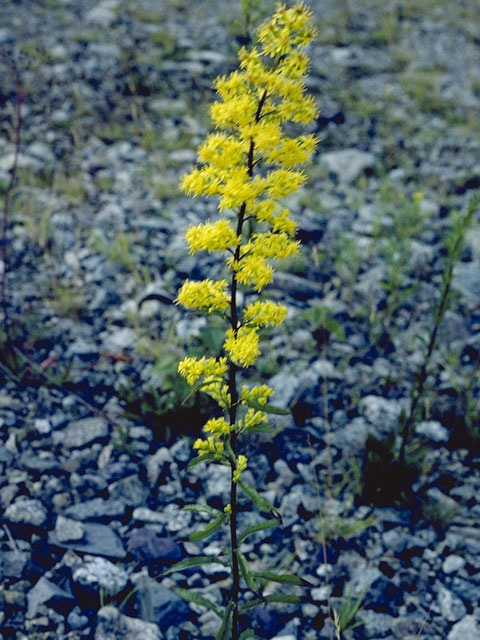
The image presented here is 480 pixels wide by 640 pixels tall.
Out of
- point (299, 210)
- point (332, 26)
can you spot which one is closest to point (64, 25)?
point (332, 26)

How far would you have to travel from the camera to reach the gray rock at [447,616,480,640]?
104 inches

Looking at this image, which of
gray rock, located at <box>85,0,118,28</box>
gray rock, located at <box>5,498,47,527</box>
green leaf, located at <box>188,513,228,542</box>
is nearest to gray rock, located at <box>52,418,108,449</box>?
gray rock, located at <box>5,498,47,527</box>

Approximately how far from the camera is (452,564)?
2928 mm

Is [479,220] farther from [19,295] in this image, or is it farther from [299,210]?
[19,295]

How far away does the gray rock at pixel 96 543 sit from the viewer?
9.27 ft

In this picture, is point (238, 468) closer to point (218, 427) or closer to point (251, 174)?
point (218, 427)

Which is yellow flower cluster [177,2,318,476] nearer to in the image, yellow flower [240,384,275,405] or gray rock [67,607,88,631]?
yellow flower [240,384,275,405]

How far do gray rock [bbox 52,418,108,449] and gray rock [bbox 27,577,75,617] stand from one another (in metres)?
0.85

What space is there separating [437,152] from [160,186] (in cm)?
312

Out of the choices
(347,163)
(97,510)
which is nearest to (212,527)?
(97,510)

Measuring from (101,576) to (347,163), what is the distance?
4.72 meters

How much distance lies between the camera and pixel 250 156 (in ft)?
6.33

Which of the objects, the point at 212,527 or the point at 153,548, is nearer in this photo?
the point at 212,527

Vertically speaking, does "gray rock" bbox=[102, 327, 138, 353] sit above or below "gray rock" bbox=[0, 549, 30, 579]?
above
